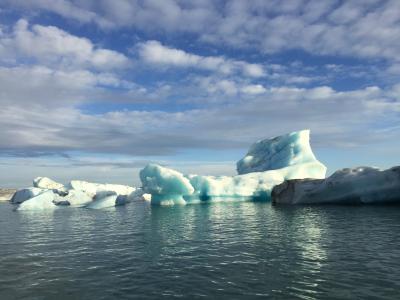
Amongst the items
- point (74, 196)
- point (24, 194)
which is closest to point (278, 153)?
point (74, 196)

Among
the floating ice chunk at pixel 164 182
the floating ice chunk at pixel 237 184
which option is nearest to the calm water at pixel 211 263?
the floating ice chunk at pixel 164 182

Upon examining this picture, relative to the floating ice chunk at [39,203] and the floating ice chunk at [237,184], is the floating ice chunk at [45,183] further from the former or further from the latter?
the floating ice chunk at [237,184]

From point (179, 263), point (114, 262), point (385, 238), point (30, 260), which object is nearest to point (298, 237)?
point (385, 238)

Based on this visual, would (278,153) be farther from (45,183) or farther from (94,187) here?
(45,183)

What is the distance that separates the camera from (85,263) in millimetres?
14656

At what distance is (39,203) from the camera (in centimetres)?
5084

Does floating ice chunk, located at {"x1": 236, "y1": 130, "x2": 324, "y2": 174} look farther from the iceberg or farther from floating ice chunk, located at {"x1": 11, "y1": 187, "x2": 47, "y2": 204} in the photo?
floating ice chunk, located at {"x1": 11, "y1": 187, "x2": 47, "y2": 204}

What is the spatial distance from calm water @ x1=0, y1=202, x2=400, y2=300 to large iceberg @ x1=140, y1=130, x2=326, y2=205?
873 inches

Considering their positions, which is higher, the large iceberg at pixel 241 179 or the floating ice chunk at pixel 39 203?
the large iceberg at pixel 241 179

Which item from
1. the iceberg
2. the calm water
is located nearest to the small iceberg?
the iceberg

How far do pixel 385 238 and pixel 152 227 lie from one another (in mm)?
13977

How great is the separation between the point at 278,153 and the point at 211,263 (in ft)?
140

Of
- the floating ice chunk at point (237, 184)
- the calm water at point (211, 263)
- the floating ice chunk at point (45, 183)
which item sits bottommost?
the calm water at point (211, 263)

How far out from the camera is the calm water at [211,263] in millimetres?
10805
